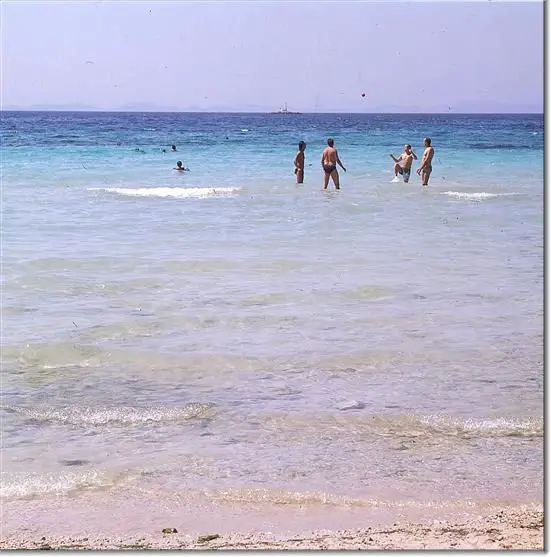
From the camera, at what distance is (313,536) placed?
3.81 meters

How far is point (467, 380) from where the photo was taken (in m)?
6.08

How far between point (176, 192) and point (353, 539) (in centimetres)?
1768

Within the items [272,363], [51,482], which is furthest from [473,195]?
[51,482]

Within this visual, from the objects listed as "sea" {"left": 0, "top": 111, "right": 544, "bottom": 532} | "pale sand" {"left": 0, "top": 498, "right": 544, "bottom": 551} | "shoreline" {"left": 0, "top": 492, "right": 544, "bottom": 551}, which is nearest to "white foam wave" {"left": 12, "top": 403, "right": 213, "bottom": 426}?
"sea" {"left": 0, "top": 111, "right": 544, "bottom": 532}

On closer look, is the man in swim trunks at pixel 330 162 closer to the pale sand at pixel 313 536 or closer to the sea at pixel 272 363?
the sea at pixel 272 363

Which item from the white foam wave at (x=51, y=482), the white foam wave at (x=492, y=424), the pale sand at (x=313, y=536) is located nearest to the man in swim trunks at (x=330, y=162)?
the white foam wave at (x=492, y=424)

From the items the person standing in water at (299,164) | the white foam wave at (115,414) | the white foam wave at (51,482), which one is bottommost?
the white foam wave at (51,482)

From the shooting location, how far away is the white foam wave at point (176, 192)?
2017 centimetres

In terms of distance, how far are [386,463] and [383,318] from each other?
3.13 meters

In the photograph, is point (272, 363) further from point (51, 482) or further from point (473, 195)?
point (473, 195)

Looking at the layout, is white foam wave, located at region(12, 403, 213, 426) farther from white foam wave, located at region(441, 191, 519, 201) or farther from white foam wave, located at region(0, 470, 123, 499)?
white foam wave, located at region(441, 191, 519, 201)

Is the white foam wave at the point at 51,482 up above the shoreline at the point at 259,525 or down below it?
above

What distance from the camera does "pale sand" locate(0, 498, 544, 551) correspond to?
3.63 metres

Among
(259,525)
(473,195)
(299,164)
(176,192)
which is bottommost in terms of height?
(259,525)
